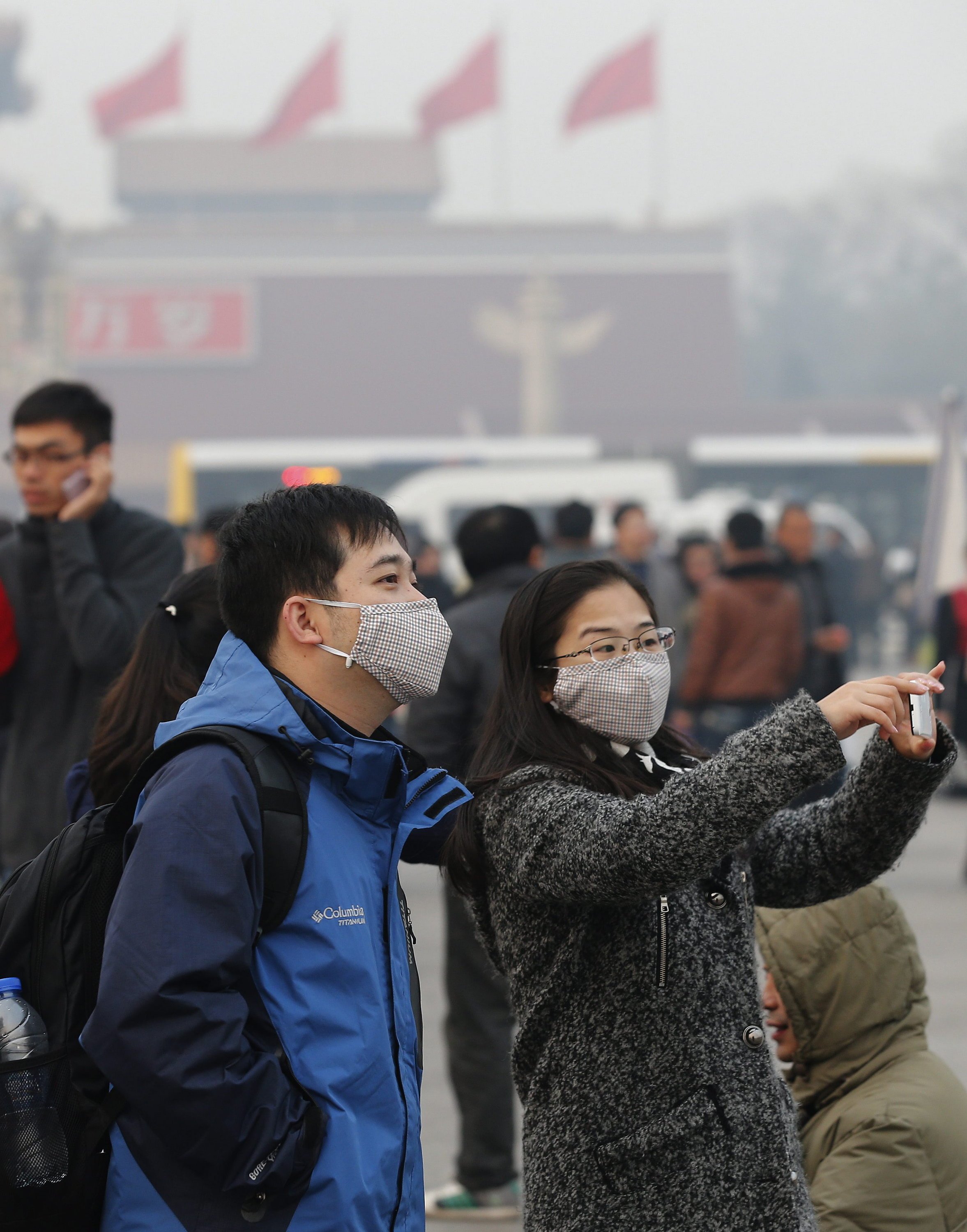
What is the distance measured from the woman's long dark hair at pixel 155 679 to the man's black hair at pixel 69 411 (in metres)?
0.96

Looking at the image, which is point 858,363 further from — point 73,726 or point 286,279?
point 73,726

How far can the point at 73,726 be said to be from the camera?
316cm

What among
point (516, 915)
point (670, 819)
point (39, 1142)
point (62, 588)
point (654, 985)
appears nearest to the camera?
point (39, 1142)

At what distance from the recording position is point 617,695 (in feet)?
6.73

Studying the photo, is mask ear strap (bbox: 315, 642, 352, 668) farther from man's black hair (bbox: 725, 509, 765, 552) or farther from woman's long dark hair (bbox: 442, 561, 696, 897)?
man's black hair (bbox: 725, 509, 765, 552)

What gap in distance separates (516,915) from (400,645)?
0.40m

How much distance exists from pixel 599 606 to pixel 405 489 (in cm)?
2047

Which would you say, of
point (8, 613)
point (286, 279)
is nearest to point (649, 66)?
point (286, 279)

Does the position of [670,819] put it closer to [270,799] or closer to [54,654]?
[270,799]

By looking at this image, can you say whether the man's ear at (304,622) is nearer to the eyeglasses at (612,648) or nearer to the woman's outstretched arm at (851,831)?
the eyeglasses at (612,648)

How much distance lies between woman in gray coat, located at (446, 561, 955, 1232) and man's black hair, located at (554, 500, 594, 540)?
12.8 ft

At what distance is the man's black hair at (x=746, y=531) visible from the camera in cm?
668

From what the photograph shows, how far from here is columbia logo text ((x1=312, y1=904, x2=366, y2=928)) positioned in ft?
5.33

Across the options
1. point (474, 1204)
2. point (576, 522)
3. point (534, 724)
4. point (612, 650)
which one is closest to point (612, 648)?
point (612, 650)
